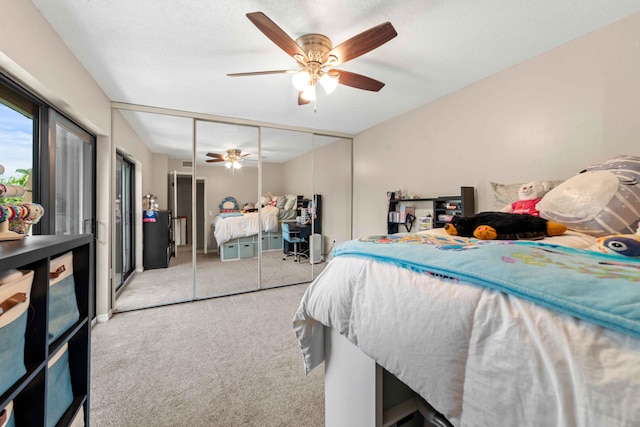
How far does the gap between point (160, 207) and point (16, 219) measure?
3.52 metres

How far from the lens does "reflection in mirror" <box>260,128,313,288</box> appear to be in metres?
3.81

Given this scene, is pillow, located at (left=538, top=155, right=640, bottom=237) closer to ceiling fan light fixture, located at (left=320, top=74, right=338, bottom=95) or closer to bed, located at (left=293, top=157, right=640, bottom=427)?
bed, located at (left=293, top=157, right=640, bottom=427)

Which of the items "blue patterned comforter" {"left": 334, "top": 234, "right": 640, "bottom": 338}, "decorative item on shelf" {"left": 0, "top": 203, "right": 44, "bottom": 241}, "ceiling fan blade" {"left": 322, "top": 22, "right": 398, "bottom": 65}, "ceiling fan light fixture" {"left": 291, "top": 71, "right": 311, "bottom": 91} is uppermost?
"ceiling fan blade" {"left": 322, "top": 22, "right": 398, "bottom": 65}

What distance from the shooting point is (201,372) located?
6.09ft

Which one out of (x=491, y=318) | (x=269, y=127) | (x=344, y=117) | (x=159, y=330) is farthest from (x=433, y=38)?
(x=159, y=330)

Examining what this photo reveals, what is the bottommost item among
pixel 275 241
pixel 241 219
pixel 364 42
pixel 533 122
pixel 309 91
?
pixel 275 241

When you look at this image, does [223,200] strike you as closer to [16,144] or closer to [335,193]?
[335,193]

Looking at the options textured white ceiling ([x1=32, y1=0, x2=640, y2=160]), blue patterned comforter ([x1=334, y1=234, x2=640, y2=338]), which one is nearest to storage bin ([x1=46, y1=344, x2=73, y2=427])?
blue patterned comforter ([x1=334, y1=234, x2=640, y2=338])

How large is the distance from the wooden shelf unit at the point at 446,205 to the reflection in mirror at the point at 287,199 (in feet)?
4.87

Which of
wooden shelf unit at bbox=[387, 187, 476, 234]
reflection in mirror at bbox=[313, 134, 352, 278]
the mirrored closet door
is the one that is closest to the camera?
wooden shelf unit at bbox=[387, 187, 476, 234]

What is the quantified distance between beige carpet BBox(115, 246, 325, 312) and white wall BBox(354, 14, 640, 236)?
2.25m

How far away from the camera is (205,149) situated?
11.2 feet

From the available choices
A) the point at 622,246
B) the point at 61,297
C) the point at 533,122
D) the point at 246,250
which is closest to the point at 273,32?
the point at 61,297

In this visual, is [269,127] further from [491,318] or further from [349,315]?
[491,318]
